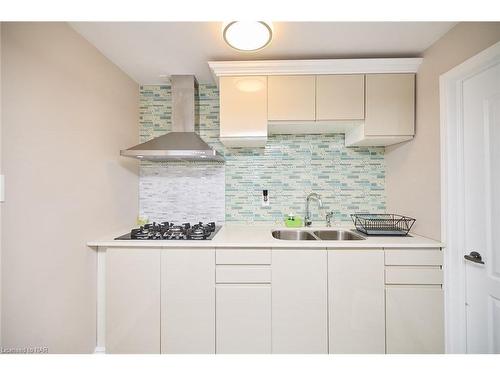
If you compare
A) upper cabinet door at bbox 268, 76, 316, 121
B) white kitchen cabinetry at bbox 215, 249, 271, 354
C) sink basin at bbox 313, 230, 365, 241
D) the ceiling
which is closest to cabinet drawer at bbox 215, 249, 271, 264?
white kitchen cabinetry at bbox 215, 249, 271, 354

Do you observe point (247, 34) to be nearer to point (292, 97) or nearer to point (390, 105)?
point (292, 97)

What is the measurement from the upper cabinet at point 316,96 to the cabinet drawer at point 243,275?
0.99m

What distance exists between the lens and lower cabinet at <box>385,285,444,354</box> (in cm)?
151

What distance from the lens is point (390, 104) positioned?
178cm

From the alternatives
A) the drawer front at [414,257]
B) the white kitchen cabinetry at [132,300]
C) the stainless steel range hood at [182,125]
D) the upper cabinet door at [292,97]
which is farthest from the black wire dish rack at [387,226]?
the white kitchen cabinetry at [132,300]

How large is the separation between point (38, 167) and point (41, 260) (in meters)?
0.51

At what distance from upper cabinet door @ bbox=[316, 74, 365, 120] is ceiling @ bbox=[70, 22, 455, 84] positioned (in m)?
0.18

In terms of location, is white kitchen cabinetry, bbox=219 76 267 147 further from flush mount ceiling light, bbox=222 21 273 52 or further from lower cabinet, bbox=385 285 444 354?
lower cabinet, bbox=385 285 444 354

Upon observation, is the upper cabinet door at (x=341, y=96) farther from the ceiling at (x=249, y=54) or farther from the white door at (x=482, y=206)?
the white door at (x=482, y=206)

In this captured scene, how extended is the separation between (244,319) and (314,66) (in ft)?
6.33

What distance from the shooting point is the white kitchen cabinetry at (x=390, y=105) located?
5.81ft
